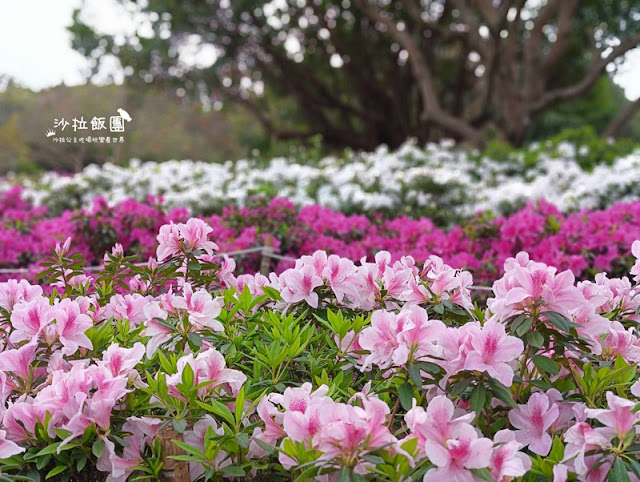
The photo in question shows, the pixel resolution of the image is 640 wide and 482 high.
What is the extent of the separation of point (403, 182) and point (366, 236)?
5.82 feet

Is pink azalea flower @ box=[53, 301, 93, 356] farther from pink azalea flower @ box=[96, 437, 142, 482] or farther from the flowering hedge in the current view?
the flowering hedge

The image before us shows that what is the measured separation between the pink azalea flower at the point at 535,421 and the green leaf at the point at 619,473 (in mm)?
165

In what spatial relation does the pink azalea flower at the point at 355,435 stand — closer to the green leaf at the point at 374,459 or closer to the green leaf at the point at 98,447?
the green leaf at the point at 374,459

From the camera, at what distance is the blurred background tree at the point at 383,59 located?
959 centimetres

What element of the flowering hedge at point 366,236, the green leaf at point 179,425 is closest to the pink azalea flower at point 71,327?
the green leaf at point 179,425

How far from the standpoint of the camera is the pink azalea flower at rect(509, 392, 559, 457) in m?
1.13

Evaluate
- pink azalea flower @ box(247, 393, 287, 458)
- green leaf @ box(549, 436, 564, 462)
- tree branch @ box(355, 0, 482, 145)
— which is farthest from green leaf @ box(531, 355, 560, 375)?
tree branch @ box(355, 0, 482, 145)

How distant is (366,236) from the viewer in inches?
162

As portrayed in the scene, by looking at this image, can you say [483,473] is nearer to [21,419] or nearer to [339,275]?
[339,275]

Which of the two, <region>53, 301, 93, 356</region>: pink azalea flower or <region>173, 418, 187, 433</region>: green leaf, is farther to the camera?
<region>53, 301, 93, 356</region>: pink azalea flower

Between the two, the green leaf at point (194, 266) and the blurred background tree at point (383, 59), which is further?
the blurred background tree at point (383, 59)

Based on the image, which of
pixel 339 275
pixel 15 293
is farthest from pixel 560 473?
pixel 15 293

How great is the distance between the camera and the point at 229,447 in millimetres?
1083

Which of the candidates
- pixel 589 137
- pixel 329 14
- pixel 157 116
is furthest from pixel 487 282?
pixel 157 116
